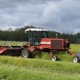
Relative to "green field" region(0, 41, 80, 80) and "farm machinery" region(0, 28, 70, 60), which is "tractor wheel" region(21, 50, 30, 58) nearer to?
"farm machinery" region(0, 28, 70, 60)

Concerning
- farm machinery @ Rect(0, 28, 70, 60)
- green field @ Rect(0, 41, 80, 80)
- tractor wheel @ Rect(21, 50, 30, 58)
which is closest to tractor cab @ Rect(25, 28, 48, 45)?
farm machinery @ Rect(0, 28, 70, 60)

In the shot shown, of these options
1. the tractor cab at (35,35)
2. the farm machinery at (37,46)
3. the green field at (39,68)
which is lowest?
the green field at (39,68)

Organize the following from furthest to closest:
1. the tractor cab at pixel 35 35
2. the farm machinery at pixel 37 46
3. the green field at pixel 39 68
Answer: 1. the tractor cab at pixel 35 35
2. the farm machinery at pixel 37 46
3. the green field at pixel 39 68

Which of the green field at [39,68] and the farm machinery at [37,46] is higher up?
the farm machinery at [37,46]

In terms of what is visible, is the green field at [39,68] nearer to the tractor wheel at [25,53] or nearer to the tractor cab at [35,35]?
the tractor wheel at [25,53]

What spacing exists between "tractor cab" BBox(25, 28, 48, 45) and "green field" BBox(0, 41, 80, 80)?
5.39 ft

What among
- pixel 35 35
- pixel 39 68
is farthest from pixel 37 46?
pixel 39 68

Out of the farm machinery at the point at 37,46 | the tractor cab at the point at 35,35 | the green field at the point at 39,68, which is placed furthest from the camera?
the tractor cab at the point at 35,35

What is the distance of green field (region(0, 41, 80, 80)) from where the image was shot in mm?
12312

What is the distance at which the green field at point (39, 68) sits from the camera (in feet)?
40.4

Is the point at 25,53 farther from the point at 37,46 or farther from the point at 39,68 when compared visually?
the point at 39,68

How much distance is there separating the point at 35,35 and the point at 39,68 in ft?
34.7

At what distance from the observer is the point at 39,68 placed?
18250 mm

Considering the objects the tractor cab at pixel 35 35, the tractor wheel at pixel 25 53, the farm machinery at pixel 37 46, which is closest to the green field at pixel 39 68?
the farm machinery at pixel 37 46
